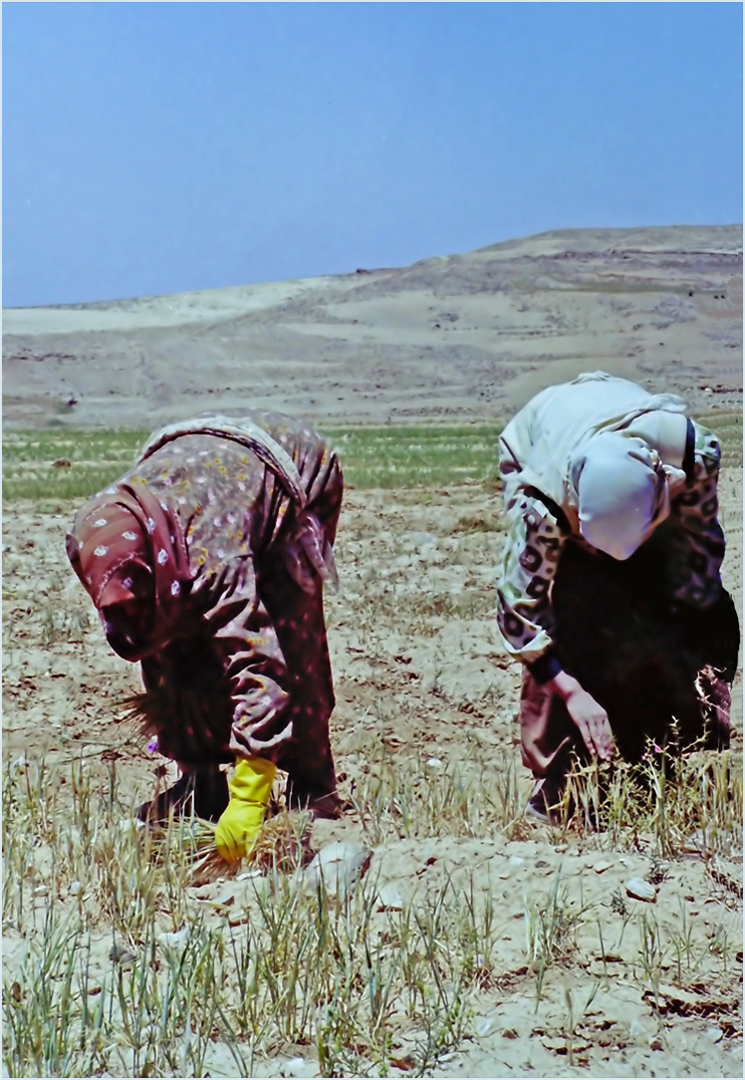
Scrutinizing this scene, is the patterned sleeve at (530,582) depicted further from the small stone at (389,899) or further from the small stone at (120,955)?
the small stone at (120,955)

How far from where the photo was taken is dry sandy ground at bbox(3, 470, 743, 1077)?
297 cm

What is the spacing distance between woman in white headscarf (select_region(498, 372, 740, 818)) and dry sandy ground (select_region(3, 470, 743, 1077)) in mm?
464

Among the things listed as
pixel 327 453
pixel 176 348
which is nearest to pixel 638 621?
→ pixel 327 453

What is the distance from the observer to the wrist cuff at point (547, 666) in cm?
446

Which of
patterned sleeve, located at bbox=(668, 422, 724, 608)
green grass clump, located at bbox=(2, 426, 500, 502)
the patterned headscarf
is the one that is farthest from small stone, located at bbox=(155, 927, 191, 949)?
green grass clump, located at bbox=(2, 426, 500, 502)

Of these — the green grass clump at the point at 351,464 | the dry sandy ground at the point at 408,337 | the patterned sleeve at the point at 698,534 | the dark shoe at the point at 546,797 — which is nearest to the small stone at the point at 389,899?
the dark shoe at the point at 546,797

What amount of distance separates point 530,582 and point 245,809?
109 centimetres

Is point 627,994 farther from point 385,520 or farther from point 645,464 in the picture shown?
point 385,520

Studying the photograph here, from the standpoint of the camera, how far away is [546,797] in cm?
460

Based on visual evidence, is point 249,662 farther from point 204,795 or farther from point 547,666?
point 547,666

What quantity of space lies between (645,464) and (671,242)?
4834cm

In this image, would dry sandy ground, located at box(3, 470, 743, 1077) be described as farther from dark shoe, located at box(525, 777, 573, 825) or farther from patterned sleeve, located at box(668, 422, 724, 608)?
patterned sleeve, located at box(668, 422, 724, 608)

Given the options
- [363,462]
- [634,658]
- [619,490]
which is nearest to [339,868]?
[619,490]

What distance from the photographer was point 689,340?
49.1 m
